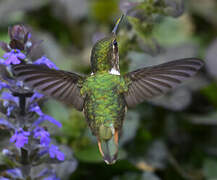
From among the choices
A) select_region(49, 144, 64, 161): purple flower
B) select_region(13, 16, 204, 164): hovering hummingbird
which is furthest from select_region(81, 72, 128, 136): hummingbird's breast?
select_region(49, 144, 64, 161): purple flower

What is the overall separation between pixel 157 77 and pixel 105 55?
0.22 m

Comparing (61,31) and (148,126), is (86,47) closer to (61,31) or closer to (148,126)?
(61,31)

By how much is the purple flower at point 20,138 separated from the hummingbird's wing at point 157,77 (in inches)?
16.8

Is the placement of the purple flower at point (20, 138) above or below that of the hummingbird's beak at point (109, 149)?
above

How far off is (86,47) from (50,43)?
16.7 inches

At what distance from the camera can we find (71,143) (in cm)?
240

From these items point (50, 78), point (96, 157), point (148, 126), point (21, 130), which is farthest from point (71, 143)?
point (50, 78)

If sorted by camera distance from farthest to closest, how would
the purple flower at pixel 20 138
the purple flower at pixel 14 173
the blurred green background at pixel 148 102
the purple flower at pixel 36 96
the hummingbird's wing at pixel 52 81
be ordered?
the blurred green background at pixel 148 102 → the purple flower at pixel 14 173 → the purple flower at pixel 36 96 → the purple flower at pixel 20 138 → the hummingbird's wing at pixel 52 81

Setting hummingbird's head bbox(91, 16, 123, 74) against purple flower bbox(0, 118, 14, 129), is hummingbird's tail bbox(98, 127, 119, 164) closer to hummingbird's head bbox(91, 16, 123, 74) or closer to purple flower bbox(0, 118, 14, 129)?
hummingbird's head bbox(91, 16, 123, 74)

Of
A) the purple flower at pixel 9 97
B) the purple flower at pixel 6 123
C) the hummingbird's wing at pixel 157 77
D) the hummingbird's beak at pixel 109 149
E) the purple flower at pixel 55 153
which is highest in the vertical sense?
the hummingbird's wing at pixel 157 77

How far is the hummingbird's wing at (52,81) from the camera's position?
1.35 metres

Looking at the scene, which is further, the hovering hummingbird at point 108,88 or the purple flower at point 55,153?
the purple flower at point 55,153

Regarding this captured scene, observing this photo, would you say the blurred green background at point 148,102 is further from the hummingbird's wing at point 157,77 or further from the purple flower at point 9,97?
the hummingbird's wing at point 157,77

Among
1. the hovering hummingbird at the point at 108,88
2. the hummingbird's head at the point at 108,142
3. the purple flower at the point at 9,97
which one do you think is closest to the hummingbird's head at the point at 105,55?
the hovering hummingbird at the point at 108,88
